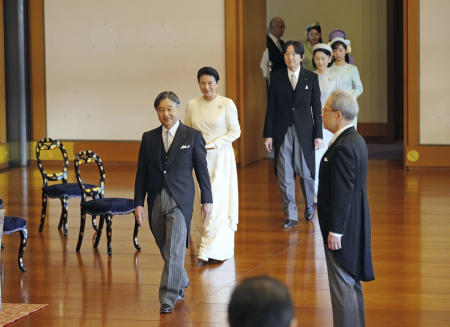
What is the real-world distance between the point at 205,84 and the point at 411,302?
2149 mm

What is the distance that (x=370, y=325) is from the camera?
4.92 metres

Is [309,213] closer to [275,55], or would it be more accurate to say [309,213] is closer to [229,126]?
[229,126]

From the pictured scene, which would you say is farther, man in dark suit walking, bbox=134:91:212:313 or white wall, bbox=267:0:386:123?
white wall, bbox=267:0:386:123

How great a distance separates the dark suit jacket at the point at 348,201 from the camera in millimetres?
4156

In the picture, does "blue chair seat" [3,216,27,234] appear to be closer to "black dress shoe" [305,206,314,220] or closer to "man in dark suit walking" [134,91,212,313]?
"man in dark suit walking" [134,91,212,313]

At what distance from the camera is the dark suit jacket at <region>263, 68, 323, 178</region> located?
7727mm

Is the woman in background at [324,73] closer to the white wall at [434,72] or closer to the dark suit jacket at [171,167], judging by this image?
the white wall at [434,72]

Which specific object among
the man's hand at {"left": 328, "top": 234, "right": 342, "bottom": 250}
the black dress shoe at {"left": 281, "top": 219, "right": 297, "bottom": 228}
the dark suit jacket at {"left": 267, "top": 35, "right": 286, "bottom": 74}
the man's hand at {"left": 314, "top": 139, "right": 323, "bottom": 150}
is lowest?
the black dress shoe at {"left": 281, "top": 219, "right": 297, "bottom": 228}

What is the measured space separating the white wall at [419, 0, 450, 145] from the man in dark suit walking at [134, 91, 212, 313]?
6.18 m

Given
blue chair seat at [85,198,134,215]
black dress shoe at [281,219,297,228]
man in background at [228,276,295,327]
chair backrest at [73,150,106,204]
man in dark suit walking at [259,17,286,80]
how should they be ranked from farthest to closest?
1. man in dark suit walking at [259,17,286,80]
2. black dress shoe at [281,219,297,228]
3. chair backrest at [73,150,106,204]
4. blue chair seat at [85,198,134,215]
5. man in background at [228,276,295,327]

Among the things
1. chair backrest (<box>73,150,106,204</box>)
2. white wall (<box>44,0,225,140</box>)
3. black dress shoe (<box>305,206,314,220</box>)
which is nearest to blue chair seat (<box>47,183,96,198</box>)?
chair backrest (<box>73,150,106,204</box>)

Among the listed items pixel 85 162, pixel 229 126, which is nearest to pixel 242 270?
pixel 229 126

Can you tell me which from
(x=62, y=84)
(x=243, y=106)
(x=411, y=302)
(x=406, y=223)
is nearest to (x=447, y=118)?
(x=243, y=106)

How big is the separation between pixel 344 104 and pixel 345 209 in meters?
0.49
